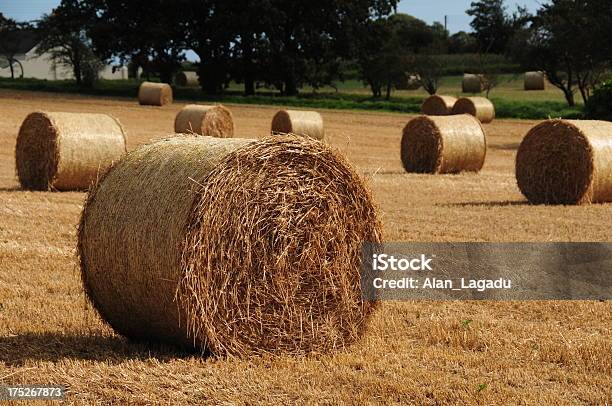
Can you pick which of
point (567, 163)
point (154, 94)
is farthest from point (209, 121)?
point (154, 94)

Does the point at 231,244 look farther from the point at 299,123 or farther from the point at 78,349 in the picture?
the point at 299,123

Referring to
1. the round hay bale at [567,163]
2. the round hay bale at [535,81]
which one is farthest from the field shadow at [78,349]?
the round hay bale at [535,81]

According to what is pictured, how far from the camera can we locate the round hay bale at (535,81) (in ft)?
210

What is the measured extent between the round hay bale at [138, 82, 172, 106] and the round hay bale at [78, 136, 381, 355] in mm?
39745

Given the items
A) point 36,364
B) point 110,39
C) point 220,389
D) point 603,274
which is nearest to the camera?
point 220,389

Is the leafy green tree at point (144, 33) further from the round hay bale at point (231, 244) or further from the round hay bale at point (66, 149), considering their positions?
the round hay bale at point (231, 244)

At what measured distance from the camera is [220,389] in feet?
21.4

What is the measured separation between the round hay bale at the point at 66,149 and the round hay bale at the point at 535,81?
49577 mm

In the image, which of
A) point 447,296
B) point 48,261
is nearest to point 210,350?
point 447,296

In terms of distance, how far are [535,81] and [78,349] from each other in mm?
59221

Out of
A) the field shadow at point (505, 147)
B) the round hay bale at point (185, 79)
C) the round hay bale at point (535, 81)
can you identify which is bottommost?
the round hay bale at point (185, 79)

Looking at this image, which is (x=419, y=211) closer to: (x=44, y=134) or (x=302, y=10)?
(x=44, y=134)

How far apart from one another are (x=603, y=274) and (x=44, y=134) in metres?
10.1

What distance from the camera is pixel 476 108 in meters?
39.3
